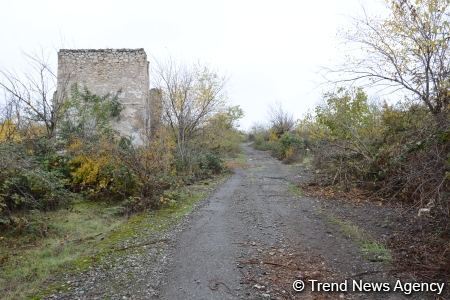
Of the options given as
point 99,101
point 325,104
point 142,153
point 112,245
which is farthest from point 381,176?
point 99,101

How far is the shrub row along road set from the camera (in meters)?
4.65

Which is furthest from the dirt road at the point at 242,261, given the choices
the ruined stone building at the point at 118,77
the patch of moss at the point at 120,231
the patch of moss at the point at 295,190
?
the ruined stone building at the point at 118,77

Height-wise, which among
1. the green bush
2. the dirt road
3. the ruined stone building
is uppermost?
the ruined stone building

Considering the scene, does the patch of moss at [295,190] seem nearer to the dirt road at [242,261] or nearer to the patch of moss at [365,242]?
the dirt road at [242,261]

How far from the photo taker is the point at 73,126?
15.6 metres

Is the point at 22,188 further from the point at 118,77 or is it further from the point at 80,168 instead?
the point at 118,77

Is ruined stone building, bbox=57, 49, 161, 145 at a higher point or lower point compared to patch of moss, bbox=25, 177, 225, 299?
higher

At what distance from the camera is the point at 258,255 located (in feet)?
19.5

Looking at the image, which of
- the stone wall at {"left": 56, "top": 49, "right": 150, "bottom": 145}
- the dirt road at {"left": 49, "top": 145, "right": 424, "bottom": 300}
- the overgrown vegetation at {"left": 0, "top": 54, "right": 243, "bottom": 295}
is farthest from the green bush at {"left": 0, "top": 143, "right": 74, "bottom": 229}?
the stone wall at {"left": 56, "top": 49, "right": 150, "bottom": 145}

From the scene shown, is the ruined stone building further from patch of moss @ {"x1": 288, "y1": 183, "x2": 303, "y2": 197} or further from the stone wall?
patch of moss @ {"x1": 288, "y1": 183, "x2": 303, "y2": 197}

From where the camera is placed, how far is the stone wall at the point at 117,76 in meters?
19.5

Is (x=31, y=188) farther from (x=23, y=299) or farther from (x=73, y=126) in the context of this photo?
(x=73, y=126)

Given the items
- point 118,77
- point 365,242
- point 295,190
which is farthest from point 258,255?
point 118,77

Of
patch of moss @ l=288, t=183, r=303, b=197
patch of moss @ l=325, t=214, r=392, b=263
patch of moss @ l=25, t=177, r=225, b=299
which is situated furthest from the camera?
patch of moss @ l=288, t=183, r=303, b=197
